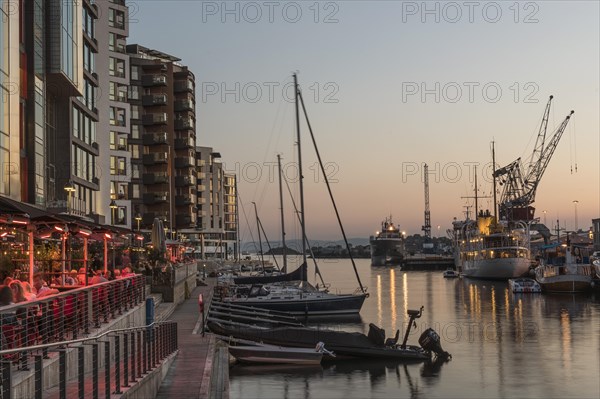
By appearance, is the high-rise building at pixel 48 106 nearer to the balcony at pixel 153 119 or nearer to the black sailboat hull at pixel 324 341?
the black sailboat hull at pixel 324 341

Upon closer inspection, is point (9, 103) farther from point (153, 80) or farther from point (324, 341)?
point (153, 80)

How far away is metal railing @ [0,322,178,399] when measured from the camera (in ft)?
33.8

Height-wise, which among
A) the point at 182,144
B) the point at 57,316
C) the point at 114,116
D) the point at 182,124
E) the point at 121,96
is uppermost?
the point at 182,124

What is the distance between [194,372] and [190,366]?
1.34 metres

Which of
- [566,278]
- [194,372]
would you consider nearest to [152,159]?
[566,278]

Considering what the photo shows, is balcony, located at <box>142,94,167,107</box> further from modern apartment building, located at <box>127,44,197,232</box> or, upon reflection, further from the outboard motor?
the outboard motor

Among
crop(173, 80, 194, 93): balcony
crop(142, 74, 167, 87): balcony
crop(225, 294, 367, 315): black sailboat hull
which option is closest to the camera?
crop(225, 294, 367, 315): black sailboat hull

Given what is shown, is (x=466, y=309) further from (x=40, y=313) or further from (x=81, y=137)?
(x=40, y=313)

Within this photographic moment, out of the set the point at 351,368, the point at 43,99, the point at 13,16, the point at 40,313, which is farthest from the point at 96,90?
the point at 40,313

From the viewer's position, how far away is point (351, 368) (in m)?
40.9

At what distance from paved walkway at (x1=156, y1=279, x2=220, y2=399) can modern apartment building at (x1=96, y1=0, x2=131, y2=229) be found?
3592 centimetres

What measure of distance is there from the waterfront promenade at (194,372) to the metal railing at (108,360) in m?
0.63

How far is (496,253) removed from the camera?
468ft

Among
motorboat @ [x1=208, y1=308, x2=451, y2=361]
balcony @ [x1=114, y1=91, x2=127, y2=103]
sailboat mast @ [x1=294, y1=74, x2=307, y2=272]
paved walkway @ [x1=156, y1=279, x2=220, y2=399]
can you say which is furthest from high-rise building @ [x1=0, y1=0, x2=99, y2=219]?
balcony @ [x1=114, y1=91, x2=127, y2=103]
